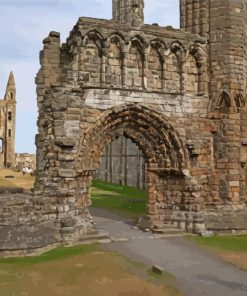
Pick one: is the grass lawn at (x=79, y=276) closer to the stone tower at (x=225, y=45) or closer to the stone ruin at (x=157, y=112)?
the stone ruin at (x=157, y=112)

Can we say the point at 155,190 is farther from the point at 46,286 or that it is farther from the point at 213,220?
the point at 46,286

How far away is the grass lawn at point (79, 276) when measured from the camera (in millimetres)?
8375

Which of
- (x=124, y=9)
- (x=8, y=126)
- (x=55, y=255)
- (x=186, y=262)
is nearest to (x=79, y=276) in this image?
(x=55, y=255)

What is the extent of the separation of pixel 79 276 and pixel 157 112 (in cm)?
709

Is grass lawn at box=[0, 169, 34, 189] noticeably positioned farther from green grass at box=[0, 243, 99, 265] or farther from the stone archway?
green grass at box=[0, 243, 99, 265]

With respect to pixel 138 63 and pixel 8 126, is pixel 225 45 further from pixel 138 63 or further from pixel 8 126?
pixel 8 126

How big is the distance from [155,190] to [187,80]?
4.37m

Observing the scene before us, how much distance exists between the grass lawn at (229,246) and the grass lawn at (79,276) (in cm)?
255

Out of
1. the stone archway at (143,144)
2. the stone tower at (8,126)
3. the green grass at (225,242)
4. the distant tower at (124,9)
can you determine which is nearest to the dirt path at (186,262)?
the green grass at (225,242)

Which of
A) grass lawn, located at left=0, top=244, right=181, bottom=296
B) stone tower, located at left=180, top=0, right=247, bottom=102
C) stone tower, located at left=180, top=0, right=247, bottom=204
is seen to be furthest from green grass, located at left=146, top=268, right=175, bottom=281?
stone tower, located at left=180, top=0, right=247, bottom=102

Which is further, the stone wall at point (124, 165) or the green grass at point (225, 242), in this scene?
the stone wall at point (124, 165)

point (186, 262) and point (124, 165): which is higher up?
point (124, 165)

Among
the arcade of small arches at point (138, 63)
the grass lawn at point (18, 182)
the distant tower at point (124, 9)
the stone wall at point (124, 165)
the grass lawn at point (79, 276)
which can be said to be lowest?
the grass lawn at point (79, 276)

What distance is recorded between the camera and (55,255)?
10977 mm
